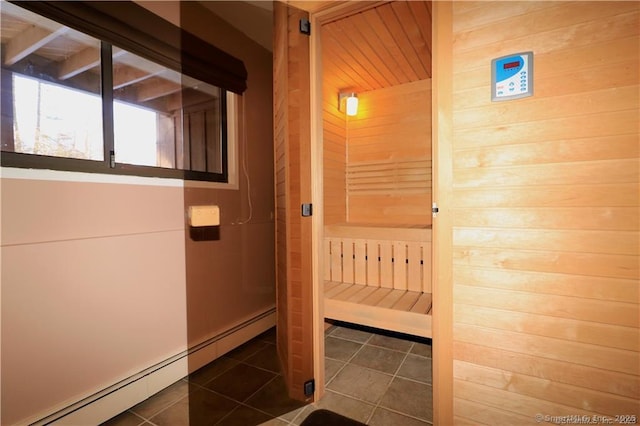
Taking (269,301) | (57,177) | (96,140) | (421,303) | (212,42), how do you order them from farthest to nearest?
(269,301)
(212,42)
(421,303)
(96,140)
(57,177)

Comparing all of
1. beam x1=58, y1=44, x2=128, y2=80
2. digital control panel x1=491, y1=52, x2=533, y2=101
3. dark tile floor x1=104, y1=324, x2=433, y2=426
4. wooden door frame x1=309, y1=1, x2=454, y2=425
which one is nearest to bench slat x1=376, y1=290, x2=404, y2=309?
dark tile floor x1=104, y1=324, x2=433, y2=426

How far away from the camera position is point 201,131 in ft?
7.45

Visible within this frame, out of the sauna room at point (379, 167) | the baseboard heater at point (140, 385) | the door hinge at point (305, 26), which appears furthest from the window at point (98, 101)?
the baseboard heater at point (140, 385)

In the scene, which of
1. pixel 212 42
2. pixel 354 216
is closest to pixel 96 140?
pixel 212 42

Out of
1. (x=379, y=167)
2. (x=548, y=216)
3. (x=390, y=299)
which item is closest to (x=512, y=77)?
(x=548, y=216)

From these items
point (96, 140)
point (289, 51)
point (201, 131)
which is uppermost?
point (289, 51)

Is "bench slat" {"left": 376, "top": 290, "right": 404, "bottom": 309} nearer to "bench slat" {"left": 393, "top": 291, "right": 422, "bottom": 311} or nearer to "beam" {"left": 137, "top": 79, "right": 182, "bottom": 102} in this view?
"bench slat" {"left": 393, "top": 291, "right": 422, "bottom": 311}

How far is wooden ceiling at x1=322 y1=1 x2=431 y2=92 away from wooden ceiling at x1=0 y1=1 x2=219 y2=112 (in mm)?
1216

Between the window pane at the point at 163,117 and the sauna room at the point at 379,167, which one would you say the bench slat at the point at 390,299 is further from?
the window pane at the point at 163,117

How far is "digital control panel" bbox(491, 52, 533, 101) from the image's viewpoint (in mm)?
1135

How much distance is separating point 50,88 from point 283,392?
2.17 m

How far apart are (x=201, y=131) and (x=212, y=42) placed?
0.67 m

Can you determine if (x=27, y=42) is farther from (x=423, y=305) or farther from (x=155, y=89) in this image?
(x=423, y=305)

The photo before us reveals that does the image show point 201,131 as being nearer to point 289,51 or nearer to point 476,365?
point 289,51
